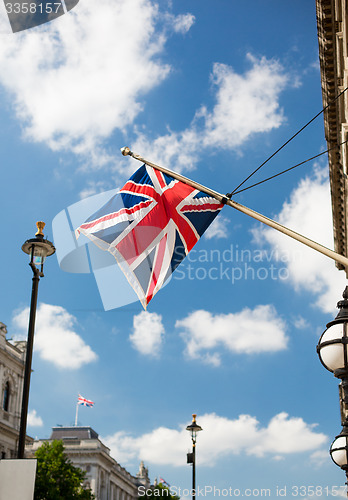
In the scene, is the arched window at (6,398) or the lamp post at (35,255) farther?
the arched window at (6,398)

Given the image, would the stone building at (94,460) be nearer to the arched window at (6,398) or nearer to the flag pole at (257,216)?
the arched window at (6,398)

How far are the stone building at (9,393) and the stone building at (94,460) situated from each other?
2586 cm

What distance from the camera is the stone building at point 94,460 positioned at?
316ft

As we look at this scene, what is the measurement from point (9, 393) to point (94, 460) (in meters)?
38.7

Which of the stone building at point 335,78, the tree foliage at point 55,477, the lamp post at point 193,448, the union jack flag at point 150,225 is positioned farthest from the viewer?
the tree foliage at point 55,477

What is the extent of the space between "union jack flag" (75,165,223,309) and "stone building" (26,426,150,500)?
81.2 meters

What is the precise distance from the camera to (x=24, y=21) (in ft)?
46.4

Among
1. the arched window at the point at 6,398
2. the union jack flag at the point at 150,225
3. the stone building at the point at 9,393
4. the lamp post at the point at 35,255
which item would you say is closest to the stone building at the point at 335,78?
the union jack flag at the point at 150,225

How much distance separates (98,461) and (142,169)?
92692 mm

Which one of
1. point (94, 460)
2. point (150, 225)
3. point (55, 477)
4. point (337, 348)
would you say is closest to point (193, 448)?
point (55, 477)

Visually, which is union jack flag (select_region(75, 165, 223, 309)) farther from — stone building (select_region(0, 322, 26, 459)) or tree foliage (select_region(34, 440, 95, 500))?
stone building (select_region(0, 322, 26, 459))

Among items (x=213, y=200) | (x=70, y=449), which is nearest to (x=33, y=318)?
(x=213, y=200)

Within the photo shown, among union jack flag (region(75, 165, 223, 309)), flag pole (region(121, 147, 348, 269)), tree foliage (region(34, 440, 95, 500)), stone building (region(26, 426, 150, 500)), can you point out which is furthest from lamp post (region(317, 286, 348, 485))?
stone building (region(26, 426, 150, 500))

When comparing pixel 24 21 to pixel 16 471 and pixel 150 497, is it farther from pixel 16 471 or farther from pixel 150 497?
pixel 150 497
